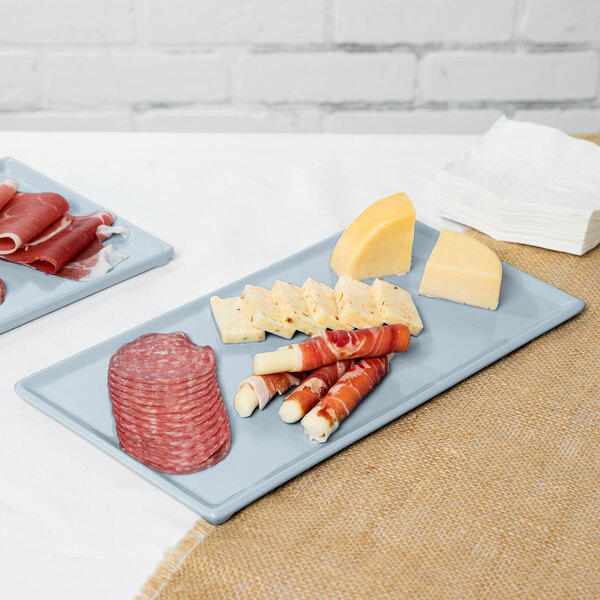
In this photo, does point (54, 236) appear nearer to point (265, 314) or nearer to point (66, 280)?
point (66, 280)

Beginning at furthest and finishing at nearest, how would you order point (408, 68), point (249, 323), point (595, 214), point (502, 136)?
point (408, 68) → point (502, 136) → point (595, 214) → point (249, 323)

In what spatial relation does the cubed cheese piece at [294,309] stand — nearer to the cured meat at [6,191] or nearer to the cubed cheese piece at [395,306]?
the cubed cheese piece at [395,306]

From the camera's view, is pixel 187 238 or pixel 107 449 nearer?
pixel 107 449

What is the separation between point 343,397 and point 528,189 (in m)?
0.64

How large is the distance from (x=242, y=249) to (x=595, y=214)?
1.96 feet

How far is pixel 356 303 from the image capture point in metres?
1.12

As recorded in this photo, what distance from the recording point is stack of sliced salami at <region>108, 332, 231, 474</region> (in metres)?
0.89

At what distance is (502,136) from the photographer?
5.06ft

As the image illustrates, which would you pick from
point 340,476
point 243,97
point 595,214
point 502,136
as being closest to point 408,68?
point 243,97

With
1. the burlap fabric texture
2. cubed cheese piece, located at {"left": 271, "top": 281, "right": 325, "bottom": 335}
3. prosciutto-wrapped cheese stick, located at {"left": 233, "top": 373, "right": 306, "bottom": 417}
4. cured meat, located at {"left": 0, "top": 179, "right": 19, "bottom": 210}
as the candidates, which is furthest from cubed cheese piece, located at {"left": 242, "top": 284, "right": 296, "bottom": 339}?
cured meat, located at {"left": 0, "top": 179, "right": 19, "bottom": 210}

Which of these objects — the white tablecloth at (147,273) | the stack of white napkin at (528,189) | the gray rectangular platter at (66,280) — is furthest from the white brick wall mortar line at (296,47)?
the gray rectangular platter at (66,280)

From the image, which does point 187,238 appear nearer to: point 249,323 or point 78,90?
point 249,323

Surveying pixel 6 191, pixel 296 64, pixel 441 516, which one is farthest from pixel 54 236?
pixel 296 64

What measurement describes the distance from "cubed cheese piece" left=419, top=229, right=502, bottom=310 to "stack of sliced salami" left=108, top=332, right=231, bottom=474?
392 mm
